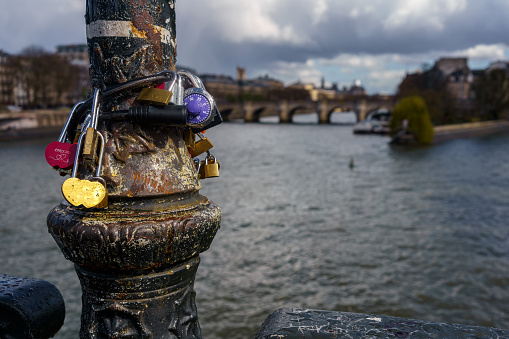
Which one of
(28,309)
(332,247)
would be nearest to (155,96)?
(28,309)

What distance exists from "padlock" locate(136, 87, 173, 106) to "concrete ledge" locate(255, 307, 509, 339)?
0.79m

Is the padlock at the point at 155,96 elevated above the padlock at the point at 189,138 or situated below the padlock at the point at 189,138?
above

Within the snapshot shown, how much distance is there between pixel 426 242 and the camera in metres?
11.8

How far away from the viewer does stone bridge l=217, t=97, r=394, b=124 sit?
72312 millimetres

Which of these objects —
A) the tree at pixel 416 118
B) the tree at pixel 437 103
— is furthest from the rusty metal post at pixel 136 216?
the tree at pixel 437 103

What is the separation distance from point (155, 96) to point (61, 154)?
0.36 metres

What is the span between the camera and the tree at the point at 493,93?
74000 millimetres

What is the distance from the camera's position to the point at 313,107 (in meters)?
77.9

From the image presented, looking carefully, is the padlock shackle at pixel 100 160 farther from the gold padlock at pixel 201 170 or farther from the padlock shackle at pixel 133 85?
the gold padlock at pixel 201 170

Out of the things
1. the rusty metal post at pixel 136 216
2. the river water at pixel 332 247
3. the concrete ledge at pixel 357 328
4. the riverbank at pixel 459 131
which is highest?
the rusty metal post at pixel 136 216

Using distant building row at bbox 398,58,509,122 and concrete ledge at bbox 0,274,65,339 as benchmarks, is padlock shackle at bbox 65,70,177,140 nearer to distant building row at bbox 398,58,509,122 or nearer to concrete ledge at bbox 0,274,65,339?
concrete ledge at bbox 0,274,65,339

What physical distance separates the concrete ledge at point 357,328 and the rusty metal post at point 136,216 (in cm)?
32

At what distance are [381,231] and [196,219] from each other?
11.8 metres

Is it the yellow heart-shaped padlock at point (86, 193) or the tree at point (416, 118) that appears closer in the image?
the yellow heart-shaped padlock at point (86, 193)
